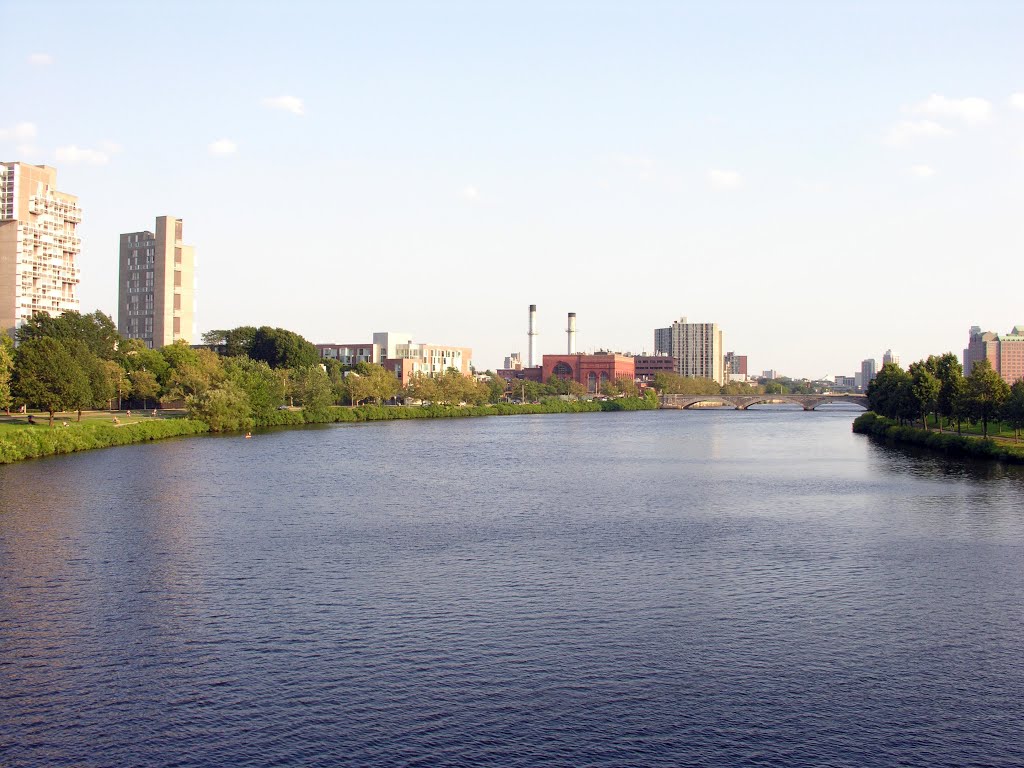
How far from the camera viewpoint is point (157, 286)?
604 feet

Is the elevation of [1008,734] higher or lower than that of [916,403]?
lower

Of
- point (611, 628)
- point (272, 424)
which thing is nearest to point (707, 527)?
point (611, 628)

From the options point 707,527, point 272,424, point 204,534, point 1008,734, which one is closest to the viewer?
point 1008,734

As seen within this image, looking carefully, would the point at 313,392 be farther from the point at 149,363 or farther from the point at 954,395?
the point at 954,395

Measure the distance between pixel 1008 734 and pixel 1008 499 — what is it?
33.9 m

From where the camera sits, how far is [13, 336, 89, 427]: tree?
7844 cm

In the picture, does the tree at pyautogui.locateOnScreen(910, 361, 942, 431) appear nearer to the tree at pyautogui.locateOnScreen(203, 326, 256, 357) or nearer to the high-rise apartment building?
the tree at pyautogui.locateOnScreen(203, 326, 256, 357)

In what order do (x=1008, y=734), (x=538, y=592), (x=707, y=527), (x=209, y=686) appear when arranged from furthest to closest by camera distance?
1. (x=707, y=527)
2. (x=538, y=592)
3. (x=209, y=686)
4. (x=1008, y=734)

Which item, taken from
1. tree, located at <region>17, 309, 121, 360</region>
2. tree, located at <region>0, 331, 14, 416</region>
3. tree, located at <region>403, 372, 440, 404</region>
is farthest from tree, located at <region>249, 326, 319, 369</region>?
tree, located at <region>0, 331, 14, 416</region>

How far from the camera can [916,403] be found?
91.7 meters

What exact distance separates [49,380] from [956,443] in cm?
7480

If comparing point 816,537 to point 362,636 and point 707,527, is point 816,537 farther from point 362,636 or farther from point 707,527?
point 362,636

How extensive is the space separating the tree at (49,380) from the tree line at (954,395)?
7459 cm

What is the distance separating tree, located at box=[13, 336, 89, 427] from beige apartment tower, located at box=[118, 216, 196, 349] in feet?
340
